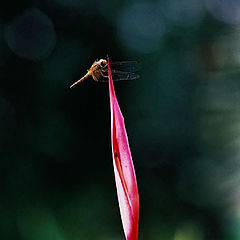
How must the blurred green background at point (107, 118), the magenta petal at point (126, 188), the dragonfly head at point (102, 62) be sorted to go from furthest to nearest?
the blurred green background at point (107, 118)
the dragonfly head at point (102, 62)
the magenta petal at point (126, 188)

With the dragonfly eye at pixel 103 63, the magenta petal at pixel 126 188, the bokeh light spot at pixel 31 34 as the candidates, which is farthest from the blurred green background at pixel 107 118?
the magenta petal at pixel 126 188

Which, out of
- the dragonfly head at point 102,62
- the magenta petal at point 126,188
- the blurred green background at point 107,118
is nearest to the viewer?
the magenta petal at point 126,188

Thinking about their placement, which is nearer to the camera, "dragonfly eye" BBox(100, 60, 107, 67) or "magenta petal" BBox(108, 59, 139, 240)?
"magenta petal" BBox(108, 59, 139, 240)

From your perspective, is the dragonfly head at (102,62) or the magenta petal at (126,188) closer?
the magenta petal at (126,188)

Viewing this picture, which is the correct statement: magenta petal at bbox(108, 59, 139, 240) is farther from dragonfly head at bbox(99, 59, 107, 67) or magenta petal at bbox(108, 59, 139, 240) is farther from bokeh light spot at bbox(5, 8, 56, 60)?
bokeh light spot at bbox(5, 8, 56, 60)

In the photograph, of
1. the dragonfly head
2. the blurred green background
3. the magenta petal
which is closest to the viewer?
the magenta petal

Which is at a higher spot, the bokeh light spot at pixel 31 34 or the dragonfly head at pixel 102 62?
the bokeh light spot at pixel 31 34

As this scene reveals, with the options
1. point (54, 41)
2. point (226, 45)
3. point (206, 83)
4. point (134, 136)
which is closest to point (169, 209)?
point (134, 136)

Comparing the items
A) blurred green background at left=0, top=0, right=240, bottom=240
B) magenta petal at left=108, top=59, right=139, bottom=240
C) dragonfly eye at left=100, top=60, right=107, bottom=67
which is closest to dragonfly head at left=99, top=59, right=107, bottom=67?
dragonfly eye at left=100, top=60, right=107, bottom=67

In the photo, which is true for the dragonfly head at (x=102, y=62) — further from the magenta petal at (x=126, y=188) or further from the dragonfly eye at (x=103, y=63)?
the magenta petal at (x=126, y=188)
